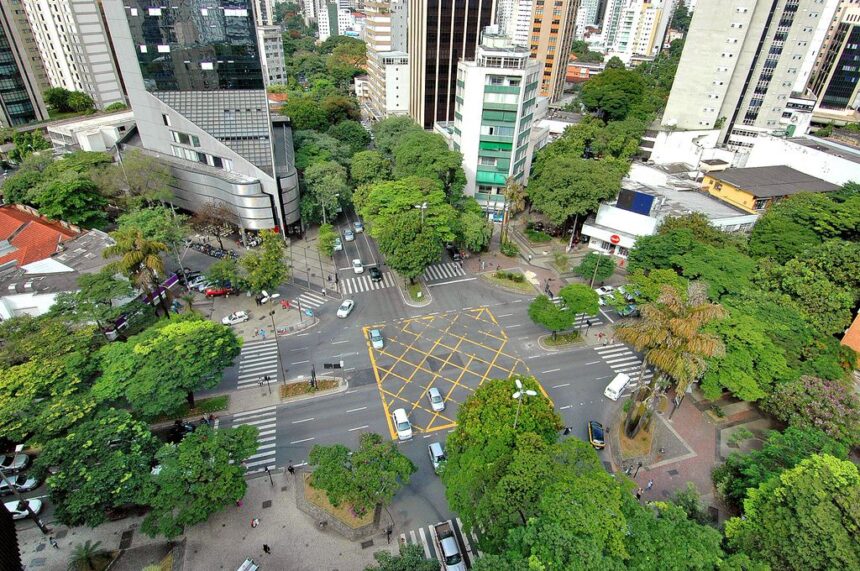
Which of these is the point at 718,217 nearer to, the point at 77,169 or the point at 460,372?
the point at 460,372

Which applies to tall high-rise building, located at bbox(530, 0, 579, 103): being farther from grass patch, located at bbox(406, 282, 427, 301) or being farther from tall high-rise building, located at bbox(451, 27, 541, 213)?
grass patch, located at bbox(406, 282, 427, 301)

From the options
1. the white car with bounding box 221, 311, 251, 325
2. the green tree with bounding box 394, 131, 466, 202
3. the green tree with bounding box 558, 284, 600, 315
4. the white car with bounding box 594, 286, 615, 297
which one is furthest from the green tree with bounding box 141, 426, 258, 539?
the green tree with bounding box 394, 131, 466, 202

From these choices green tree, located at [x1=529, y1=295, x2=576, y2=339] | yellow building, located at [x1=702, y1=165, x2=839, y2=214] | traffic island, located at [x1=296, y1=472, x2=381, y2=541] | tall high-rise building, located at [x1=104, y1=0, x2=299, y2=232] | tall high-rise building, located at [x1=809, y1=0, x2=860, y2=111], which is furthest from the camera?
tall high-rise building, located at [x1=809, y1=0, x2=860, y2=111]

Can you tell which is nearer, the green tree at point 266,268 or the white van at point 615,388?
the white van at point 615,388

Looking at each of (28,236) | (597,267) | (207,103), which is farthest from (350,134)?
(597,267)

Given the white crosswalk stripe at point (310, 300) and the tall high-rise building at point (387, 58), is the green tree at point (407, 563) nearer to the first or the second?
the white crosswalk stripe at point (310, 300)

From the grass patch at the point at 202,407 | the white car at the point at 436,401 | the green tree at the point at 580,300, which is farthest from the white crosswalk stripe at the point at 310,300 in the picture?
the green tree at the point at 580,300

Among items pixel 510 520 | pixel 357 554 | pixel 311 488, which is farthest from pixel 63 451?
pixel 510 520
